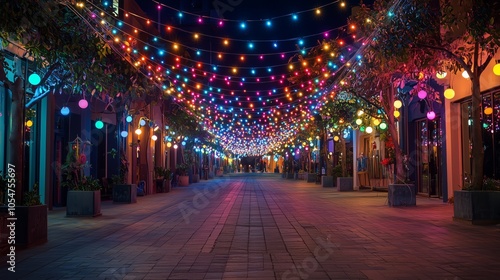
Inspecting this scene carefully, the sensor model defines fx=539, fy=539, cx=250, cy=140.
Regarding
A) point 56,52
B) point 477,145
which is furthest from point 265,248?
point 477,145

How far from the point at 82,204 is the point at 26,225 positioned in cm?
524

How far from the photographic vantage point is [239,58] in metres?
32.5

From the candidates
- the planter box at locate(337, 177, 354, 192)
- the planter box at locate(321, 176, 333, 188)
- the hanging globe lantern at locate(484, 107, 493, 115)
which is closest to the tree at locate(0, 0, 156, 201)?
the hanging globe lantern at locate(484, 107, 493, 115)

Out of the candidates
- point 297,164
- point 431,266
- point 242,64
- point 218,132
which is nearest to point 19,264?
point 431,266

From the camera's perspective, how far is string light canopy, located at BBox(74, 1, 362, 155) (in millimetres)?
15742

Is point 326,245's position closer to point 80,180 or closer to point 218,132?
point 80,180

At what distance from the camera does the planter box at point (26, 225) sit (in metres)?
8.20

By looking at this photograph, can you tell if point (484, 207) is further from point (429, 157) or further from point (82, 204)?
point (82, 204)

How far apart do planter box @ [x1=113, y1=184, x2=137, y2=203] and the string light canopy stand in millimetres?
4179

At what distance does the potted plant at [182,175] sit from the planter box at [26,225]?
26.6 meters

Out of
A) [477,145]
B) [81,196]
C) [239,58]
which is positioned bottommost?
[81,196]

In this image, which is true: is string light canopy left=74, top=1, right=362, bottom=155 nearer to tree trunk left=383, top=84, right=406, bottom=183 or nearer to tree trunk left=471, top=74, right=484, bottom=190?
tree trunk left=383, top=84, right=406, bottom=183

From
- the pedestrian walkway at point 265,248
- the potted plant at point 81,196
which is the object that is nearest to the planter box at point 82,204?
the potted plant at point 81,196

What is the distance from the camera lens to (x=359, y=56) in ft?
51.5
